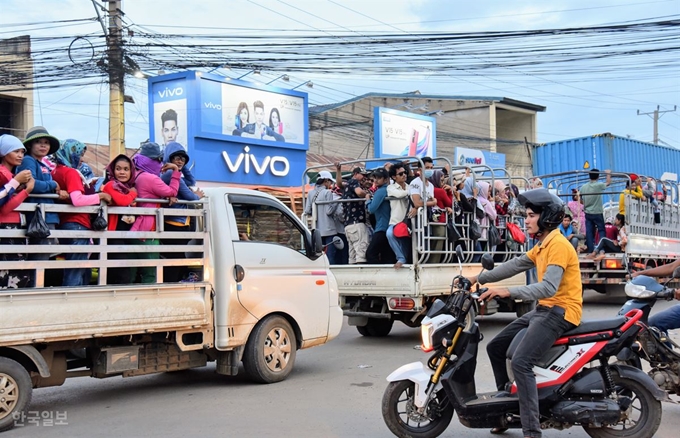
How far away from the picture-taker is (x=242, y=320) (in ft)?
21.9

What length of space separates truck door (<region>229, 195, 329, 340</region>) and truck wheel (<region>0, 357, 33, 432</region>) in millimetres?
2096

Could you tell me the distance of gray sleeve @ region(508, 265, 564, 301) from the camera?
4.32 meters

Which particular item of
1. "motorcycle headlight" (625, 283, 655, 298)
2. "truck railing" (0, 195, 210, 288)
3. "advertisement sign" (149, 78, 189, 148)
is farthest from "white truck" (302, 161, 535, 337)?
"advertisement sign" (149, 78, 189, 148)

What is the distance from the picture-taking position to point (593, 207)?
559 inches

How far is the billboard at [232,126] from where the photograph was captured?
62.7 ft

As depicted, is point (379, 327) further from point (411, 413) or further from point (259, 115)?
point (259, 115)

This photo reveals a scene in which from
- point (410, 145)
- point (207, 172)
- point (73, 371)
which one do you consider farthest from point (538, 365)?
point (410, 145)

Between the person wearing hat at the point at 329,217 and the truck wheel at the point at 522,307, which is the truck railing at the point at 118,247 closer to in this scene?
the person wearing hat at the point at 329,217

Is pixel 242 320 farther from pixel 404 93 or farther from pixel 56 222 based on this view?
pixel 404 93

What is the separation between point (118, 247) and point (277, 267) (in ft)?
5.76

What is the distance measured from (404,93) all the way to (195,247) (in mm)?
31948

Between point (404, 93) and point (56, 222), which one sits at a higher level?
point (404, 93)

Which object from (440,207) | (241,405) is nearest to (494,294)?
(241,405)

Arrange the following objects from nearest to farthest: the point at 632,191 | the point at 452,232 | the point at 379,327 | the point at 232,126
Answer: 1. the point at 452,232
2. the point at 379,327
3. the point at 632,191
4. the point at 232,126
